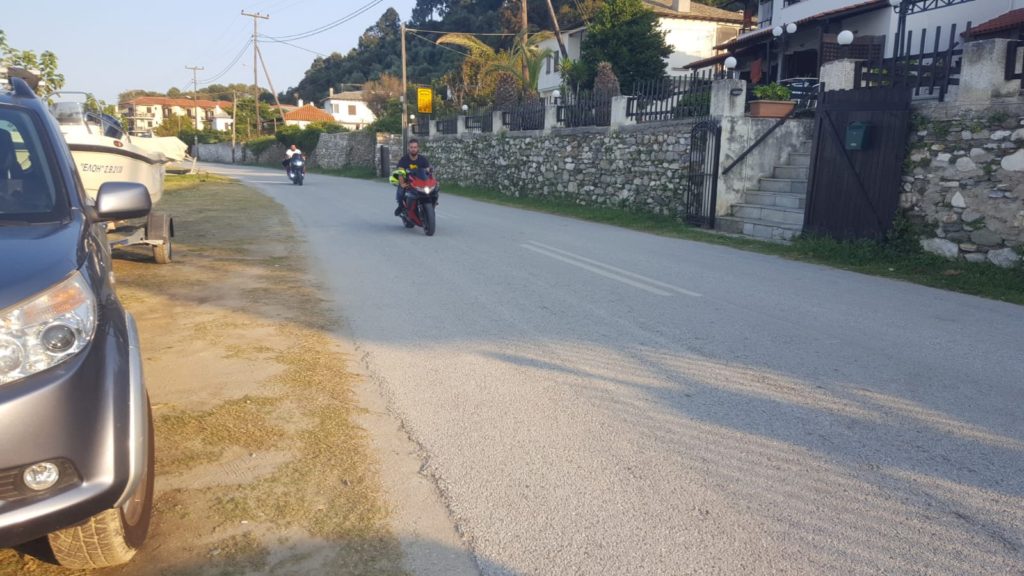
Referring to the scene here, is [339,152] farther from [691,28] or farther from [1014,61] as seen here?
[1014,61]

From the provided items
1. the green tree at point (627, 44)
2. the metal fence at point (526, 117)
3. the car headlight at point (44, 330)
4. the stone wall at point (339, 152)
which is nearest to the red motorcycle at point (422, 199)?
the car headlight at point (44, 330)

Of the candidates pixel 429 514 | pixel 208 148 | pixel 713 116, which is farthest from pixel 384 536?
pixel 208 148

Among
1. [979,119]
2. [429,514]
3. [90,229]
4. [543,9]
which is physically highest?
[543,9]

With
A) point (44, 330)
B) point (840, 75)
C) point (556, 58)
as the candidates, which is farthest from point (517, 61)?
point (44, 330)

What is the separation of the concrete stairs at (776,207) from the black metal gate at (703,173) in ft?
1.58

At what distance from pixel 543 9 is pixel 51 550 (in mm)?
60419

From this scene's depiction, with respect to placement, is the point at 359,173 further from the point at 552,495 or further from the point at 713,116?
the point at 552,495

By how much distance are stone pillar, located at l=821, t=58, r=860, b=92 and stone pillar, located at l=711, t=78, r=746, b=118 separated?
2.00m

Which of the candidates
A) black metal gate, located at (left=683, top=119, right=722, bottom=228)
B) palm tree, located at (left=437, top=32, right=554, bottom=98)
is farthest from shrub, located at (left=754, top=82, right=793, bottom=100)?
palm tree, located at (left=437, top=32, right=554, bottom=98)

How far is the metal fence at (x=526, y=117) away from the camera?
2297 centimetres

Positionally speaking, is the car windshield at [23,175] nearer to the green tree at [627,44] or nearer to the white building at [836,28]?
the white building at [836,28]

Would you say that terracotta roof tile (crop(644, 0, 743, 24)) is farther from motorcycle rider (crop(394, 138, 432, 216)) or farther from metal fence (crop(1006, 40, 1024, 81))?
metal fence (crop(1006, 40, 1024, 81))

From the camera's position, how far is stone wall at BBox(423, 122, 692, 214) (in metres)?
16.4

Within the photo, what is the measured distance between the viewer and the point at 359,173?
41.7m
